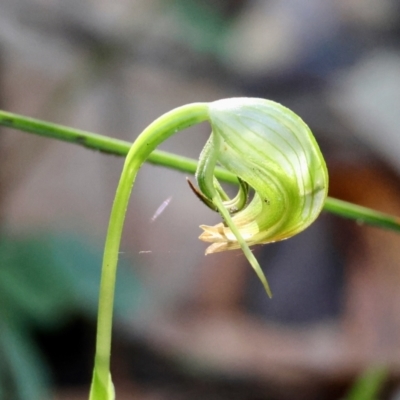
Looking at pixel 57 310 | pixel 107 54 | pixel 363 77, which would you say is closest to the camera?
pixel 57 310

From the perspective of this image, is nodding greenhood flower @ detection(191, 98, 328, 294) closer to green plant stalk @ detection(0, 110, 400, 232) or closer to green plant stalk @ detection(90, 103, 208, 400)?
green plant stalk @ detection(90, 103, 208, 400)

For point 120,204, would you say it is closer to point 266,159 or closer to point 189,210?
point 266,159

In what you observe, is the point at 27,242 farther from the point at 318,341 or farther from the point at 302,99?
the point at 302,99

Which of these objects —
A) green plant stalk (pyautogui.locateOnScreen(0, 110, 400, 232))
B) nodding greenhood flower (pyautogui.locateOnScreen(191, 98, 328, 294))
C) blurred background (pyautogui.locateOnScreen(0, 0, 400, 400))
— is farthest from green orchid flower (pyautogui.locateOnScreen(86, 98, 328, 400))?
blurred background (pyautogui.locateOnScreen(0, 0, 400, 400))

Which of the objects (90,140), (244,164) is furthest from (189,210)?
(244,164)

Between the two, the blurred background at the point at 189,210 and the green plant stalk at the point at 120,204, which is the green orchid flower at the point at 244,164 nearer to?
the green plant stalk at the point at 120,204

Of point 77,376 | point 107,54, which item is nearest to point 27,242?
point 77,376

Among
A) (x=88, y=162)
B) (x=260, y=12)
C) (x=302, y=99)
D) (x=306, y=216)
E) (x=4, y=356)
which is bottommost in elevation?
(x=4, y=356)
